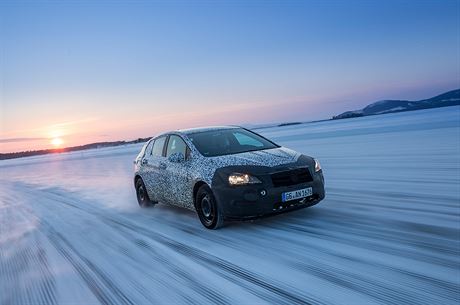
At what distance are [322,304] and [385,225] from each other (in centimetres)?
266

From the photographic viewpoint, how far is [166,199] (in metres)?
8.05

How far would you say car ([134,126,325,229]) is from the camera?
604 centimetres

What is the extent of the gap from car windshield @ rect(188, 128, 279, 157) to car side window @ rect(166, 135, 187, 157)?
200 mm

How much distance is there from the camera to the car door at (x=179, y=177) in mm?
7027

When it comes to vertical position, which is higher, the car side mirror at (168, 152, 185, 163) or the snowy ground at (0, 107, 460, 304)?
the car side mirror at (168, 152, 185, 163)

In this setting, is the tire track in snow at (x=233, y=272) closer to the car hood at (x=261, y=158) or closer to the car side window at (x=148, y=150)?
the car hood at (x=261, y=158)

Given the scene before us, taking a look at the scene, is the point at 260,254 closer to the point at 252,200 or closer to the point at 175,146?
the point at 252,200

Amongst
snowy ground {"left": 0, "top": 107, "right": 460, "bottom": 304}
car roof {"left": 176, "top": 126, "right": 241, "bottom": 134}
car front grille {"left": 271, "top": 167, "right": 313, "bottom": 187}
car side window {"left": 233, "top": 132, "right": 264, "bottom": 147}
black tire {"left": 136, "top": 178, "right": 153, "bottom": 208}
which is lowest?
snowy ground {"left": 0, "top": 107, "right": 460, "bottom": 304}

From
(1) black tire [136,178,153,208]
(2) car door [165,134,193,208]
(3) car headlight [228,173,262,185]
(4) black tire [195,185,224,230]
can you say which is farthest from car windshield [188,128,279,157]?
(1) black tire [136,178,153,208]

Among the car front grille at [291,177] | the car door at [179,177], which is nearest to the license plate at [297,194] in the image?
the car front grille at [291,177]

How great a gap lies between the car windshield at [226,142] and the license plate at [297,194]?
127cm

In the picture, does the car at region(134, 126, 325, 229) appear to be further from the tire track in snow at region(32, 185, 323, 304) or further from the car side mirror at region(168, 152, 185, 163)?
Answer: the tire track in snow at region(32, 185, 323, 304)

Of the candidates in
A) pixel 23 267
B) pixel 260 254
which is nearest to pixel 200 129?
pixel 260 254

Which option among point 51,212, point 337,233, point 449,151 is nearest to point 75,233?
point 51,212
